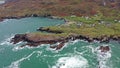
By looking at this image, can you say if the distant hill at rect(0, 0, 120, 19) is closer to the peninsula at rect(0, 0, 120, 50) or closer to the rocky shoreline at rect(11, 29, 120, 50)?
the peninsula at rect(0, 0, 120, 50)

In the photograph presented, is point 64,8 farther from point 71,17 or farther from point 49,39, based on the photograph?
point 49,39

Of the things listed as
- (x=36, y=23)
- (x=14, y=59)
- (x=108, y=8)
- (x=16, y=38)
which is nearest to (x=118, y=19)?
(x=108, y=8)

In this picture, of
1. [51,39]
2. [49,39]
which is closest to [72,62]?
[51,39]

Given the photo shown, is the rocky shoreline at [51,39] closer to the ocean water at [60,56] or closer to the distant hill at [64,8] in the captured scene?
the ocean water at [60,56]

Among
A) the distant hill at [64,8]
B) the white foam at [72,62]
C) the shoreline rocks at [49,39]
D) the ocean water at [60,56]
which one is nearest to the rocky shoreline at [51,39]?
the shoreline rocks at [49,39]

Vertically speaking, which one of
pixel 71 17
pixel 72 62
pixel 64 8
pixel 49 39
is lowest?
pixel 64 8

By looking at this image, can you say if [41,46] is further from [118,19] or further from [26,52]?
[118,19]
